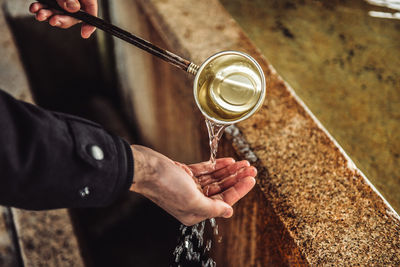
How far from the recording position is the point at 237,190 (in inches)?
62.4

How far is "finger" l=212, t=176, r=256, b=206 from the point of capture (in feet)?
5.10

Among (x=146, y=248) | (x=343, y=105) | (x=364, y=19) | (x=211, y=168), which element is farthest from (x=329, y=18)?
(x=146, y=248)

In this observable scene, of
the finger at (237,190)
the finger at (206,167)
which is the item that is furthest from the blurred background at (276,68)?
the finger at (237,190)

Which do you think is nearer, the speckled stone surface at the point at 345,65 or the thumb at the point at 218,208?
the thumb at the point at 218,208

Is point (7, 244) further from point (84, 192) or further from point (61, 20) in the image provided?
point (61, 20)

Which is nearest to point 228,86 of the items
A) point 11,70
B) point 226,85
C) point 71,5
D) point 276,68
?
point 226,85

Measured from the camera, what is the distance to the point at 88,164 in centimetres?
112

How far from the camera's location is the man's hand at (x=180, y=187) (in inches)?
55.5

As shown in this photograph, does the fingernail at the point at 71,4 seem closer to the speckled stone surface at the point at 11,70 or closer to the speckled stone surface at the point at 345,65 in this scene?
the speckled stone surface at the point at 11,70

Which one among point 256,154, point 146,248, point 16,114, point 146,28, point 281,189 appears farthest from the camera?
point 146,248

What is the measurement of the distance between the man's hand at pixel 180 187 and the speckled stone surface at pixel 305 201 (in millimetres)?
125

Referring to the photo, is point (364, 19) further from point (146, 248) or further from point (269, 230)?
point (146, 248)

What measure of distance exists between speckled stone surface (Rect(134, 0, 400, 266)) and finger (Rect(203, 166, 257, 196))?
0.11m

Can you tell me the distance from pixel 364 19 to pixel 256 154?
8.77 ft
